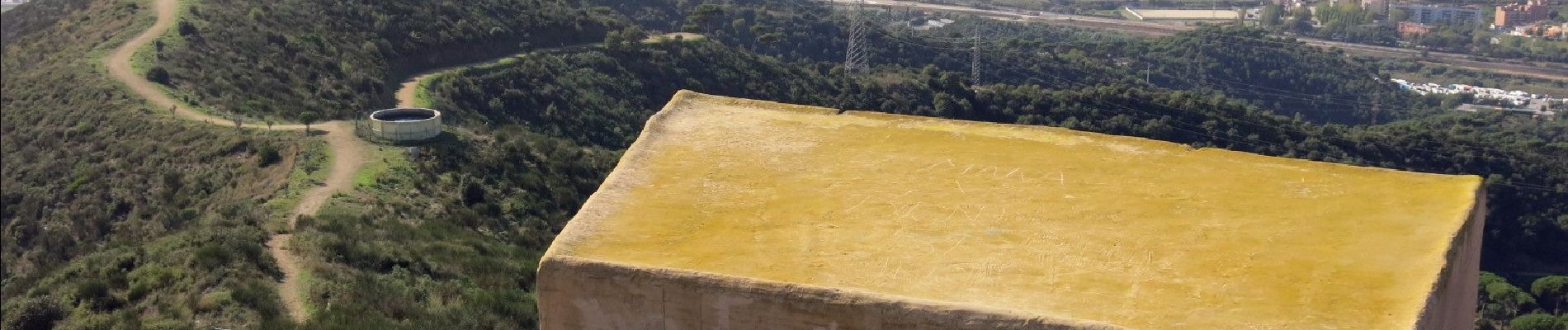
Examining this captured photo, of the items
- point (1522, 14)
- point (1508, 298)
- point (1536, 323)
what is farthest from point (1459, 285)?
point (1522, 14)

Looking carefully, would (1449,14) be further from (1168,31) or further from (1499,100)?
(1499,100)

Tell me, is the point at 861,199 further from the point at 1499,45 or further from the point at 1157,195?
the point at 1499,45

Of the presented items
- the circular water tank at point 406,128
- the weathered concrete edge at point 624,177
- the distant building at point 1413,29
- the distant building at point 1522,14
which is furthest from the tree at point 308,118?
the distant building at point 1522,14

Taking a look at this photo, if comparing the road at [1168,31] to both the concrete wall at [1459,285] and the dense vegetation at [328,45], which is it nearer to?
the dense vegetation at [328,45]

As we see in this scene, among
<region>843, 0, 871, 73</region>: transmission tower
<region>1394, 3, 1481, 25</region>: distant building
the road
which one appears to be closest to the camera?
<region>843, 0, 871, 73</region>: transmission tower

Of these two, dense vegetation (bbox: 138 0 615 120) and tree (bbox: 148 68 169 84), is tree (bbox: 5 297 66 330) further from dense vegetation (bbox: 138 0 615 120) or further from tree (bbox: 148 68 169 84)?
tree (bbox: 148 68 169 84)

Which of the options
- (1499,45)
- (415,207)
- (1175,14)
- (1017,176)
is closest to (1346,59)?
(1499,45)

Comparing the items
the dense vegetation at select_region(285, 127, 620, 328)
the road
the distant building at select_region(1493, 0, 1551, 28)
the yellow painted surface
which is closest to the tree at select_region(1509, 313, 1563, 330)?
the dense vegetation at select_region(285, 127, 620, 328)

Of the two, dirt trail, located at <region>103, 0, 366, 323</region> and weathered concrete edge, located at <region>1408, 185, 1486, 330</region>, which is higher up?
weathered concrete edge, located at <region>1408, 185, 1486, 330</region>
